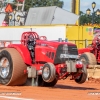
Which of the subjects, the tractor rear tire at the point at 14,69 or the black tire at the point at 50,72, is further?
the tractor rear tire at the point at 14,69

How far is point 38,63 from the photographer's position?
15.6 metres

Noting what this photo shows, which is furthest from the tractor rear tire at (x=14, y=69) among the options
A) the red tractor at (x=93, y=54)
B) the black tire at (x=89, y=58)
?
the black tire at (x=89, y=58)

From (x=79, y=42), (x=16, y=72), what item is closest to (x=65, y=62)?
(x=16, y=72)

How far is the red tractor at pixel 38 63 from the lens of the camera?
579 inches

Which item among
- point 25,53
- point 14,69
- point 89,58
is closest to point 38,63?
point 25,53

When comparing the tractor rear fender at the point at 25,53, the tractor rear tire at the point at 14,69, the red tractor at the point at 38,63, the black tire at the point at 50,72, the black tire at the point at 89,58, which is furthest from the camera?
the black tire at the point at 89,58

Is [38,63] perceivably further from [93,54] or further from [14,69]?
[93,54]

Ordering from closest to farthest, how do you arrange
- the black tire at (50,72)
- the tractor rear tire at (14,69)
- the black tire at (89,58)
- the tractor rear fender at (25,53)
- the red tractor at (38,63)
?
1. the black tire at (50,72)
2. the red tractor at (38,63)
3. the tractor rear tire at (14,69)
4. the tractor rear fender at (25,53)
5. the black tire at (89,58)

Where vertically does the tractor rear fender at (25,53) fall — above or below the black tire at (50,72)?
above

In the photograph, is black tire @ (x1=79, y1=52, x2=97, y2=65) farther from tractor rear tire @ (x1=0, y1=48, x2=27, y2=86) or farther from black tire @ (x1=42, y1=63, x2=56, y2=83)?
black tire @ (x1=42, y1=63, x2=56, y2=83)

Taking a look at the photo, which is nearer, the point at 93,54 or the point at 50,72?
the point at 50,72

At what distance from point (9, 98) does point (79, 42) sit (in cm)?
2180

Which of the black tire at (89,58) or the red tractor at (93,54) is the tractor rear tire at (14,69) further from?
the black tire at (89,58)

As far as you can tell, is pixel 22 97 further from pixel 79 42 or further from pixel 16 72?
pixel 79 42
